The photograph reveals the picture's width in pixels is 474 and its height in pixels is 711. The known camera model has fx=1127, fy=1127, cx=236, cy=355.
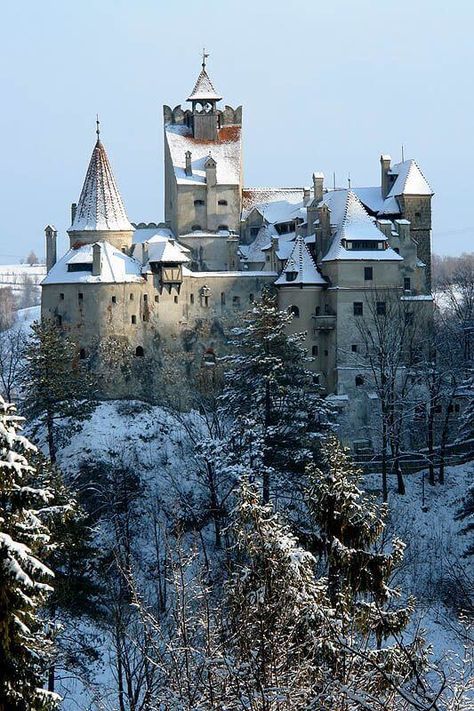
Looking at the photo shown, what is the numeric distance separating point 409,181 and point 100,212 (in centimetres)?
1698

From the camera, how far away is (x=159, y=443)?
53781mm

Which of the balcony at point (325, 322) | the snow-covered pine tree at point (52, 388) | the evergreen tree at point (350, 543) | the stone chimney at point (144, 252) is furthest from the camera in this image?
the stone chimney at point (144, 252)

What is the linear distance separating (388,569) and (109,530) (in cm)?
2720

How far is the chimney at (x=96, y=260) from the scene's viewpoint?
5716 centimetres

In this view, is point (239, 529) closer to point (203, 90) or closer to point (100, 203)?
point (100, 203)

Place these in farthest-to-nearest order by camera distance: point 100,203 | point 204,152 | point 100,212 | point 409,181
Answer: point 204,152 < point 409,181 < point 100,203 < point 100,212

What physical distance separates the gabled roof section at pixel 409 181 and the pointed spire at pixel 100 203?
15.0 meters

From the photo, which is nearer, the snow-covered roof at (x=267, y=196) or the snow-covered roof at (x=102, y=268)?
the snow-covered roof at (x=102, y=268)

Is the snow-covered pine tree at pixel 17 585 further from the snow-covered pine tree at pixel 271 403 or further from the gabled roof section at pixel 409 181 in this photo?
the gabled roof section at pixel 409 181

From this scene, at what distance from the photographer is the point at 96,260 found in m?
57.3

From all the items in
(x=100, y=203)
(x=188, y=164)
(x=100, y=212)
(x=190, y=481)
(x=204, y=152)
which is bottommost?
(x=190, y=481)

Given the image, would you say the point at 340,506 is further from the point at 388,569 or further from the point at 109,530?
the point at 109,530

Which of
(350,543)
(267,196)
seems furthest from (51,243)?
(350,543)

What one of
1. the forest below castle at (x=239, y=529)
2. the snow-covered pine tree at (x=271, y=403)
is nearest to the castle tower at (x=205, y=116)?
the forest below castle at (x=239, y=529)
